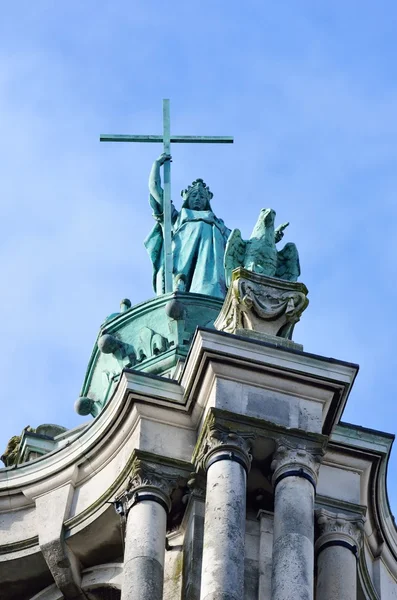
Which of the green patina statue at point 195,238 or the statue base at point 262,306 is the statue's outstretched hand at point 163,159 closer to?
the green patina statue at point 195,238

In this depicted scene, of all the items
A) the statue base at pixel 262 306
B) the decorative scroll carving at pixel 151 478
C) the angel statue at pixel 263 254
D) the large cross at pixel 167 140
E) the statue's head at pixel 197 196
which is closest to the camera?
the decorative scroll carving at pixel 151 478

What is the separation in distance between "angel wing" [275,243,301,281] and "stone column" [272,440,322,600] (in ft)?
8.58

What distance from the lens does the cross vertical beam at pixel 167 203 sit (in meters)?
26.0

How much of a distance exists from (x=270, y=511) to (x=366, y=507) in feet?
3.31

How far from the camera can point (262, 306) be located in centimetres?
2155

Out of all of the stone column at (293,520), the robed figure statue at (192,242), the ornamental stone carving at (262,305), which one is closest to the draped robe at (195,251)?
the robed figure statue at (192,242)

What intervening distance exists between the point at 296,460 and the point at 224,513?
0.96 meters

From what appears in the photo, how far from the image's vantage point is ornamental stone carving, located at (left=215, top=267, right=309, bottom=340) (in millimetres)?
21516

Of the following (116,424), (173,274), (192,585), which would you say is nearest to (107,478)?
(116,424)

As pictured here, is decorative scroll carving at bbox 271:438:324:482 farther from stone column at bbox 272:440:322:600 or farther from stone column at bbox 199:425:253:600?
stone column at bbox 199:425:253:600

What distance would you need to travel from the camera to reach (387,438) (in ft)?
69.9

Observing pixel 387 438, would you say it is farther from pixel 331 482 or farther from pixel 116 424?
pixel 116 424

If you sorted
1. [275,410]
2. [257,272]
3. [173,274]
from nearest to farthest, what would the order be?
[275,410] < [257,272] < [173,274]

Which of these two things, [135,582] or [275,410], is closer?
[135,582]
